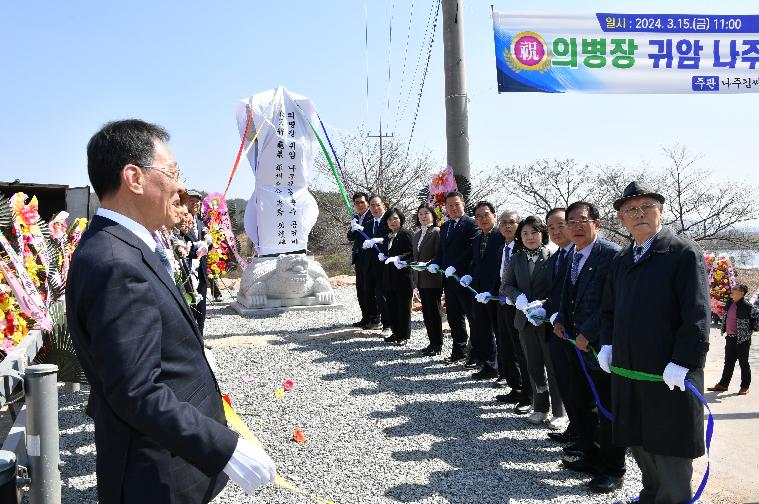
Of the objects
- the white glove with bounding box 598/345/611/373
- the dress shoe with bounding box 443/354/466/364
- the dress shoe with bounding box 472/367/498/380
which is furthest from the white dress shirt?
the dress shoe with bounding box 443/354/466/364

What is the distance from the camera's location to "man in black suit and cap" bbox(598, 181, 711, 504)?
291 cm

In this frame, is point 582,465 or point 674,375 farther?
point 582,465

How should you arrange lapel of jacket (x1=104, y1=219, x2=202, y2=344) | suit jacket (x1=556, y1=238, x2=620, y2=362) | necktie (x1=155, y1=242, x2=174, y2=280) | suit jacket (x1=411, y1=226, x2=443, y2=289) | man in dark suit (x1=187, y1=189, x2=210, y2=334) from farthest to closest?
1. suit jacket (x1=411, y1=226, x2=443, y2=289)
2. man in dark suit (x1=187, y1=189, x2=210, y2=334)
3. suit jacket (x1=556, y1=238, x2=620, y2=362)
4. necktie (x1=155, y1=242, x2=174, y2=280)
5. lapel of jacket (x1=104, y1=219, x2=202, y2=344)

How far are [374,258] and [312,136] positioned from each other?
12.1 ft

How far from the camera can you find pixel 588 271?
3.97 metres

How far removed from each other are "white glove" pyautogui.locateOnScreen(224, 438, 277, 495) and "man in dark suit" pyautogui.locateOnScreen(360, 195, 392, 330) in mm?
7205

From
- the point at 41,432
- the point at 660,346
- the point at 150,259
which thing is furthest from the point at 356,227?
the point at 150,259

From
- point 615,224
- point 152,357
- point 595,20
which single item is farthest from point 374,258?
point 615,224

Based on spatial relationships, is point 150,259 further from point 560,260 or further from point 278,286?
point 278,286

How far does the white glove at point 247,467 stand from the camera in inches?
63.8

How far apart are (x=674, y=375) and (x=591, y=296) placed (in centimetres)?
108

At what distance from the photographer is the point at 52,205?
33.3 ft

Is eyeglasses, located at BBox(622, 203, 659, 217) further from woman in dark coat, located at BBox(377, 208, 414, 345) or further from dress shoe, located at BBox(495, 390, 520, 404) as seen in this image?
woman in dark coat, located at BBox(377, 208, 414, 345)

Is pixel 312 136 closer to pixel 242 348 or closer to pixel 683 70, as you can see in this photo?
pixel 242 348
